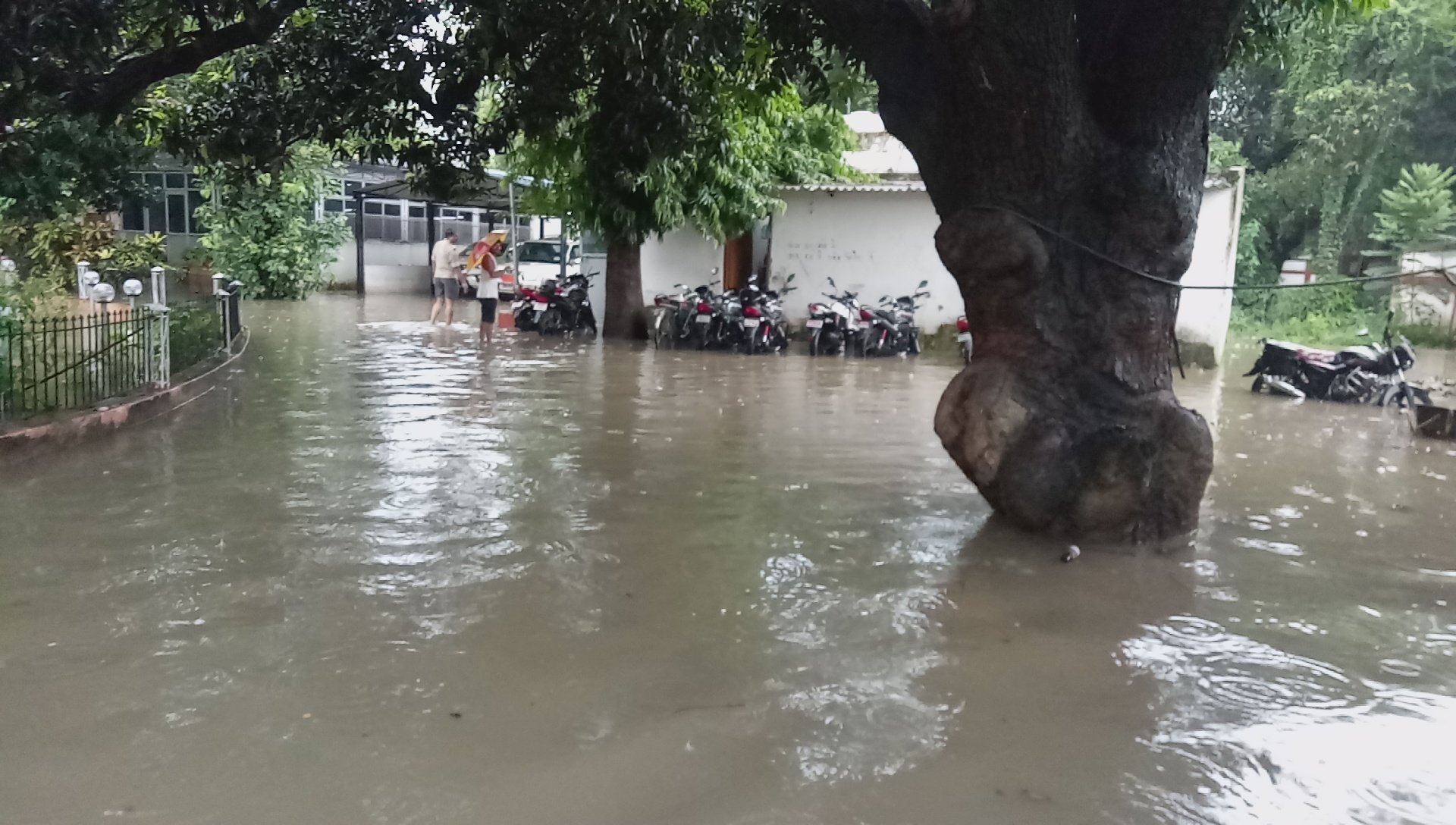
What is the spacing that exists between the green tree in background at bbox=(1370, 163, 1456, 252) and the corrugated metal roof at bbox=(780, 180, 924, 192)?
11.4 meters

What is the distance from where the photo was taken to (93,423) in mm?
8086

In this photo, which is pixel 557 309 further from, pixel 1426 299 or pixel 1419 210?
pixel 1419 210

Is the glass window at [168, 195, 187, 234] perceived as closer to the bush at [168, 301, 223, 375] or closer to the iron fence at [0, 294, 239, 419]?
the bush at [168, 301, 223, 375]

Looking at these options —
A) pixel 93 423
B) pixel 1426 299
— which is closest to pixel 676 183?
pixel 93 423

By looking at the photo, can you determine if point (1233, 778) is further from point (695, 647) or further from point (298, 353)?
point (298, 353)

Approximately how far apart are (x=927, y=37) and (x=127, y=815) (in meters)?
5.10

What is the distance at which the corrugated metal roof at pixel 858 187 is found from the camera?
670 inches

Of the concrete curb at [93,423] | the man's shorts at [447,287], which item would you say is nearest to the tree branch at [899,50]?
the concrete curb at [93,423]

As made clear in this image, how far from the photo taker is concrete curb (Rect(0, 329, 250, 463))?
7.26 meters

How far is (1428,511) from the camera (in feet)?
23.4

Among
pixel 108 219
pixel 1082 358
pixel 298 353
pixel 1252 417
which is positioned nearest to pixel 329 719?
pixel 1082 358

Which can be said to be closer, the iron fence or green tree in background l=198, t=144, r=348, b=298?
the iron fence

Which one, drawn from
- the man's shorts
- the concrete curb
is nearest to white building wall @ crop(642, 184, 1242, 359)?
the man's shorts

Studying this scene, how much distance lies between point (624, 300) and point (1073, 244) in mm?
12223
